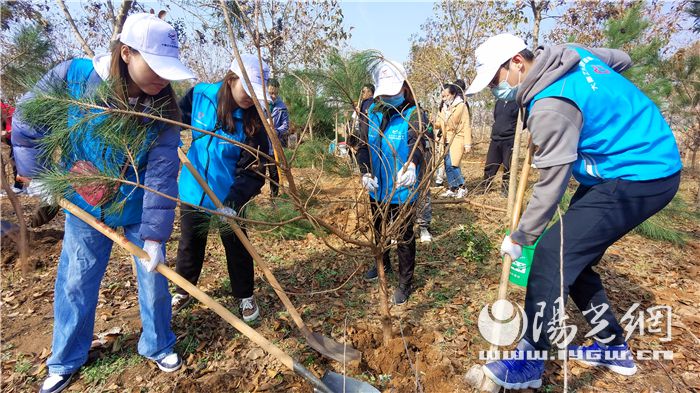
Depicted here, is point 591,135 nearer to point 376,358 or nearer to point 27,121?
point 376,358

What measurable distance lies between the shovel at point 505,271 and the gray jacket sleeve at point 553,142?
0.15 meters

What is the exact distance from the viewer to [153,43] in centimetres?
138

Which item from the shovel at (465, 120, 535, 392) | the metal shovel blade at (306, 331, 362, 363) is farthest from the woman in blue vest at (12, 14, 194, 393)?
the shovel at (465, 120, 535, 392)

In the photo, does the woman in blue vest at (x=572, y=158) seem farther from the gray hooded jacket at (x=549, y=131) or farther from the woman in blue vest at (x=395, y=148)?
the woman in blue vest at (x=395, y=148)

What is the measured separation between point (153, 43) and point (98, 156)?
21.2 inches

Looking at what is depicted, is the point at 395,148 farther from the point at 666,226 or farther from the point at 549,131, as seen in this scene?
the point at 666,226

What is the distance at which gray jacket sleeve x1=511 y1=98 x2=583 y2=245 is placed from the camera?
1.36 metres

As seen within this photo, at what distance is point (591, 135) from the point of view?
4.71ft

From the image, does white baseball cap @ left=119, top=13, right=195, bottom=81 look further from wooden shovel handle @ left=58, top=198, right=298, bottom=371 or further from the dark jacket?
the dark jacket

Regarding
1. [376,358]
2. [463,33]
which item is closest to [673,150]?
[376,358]

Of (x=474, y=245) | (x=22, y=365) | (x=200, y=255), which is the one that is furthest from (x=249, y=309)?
(x=474, y=245)

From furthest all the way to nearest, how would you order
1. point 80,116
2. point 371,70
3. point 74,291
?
point 371,70
point 74,291
point 80,116

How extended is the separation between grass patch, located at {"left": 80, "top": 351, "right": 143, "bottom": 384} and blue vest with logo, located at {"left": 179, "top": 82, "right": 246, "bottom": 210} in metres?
0.89

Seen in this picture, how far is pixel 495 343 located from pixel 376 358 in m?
0.59
